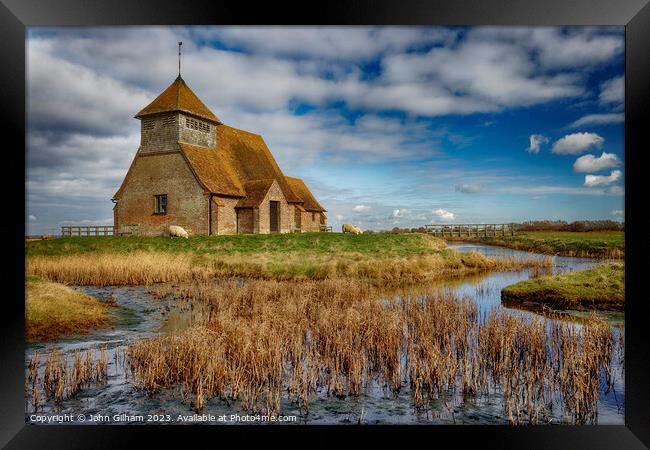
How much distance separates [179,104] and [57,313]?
2093 cm

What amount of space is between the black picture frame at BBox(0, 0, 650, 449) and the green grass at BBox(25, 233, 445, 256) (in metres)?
16.4

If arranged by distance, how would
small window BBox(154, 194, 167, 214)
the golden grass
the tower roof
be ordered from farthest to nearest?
small window BBox(154, 194, 167, 214) < the tower roof < the golden grass

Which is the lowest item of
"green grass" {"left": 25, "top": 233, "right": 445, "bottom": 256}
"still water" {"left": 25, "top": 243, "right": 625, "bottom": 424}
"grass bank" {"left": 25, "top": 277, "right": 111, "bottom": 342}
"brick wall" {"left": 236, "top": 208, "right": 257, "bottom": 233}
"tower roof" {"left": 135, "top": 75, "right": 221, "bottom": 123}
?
"still water" {"left": 25, "top": 243, "right": 625, "bottom": 424}

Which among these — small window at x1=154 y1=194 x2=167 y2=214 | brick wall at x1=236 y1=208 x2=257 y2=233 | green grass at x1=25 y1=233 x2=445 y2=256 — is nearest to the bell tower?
small window at x1=154 y1=194 x2=167 y2=214

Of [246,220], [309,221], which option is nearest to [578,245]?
[309,221]

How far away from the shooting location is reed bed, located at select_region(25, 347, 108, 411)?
21.7 ft

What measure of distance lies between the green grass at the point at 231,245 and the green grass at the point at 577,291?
9064mm

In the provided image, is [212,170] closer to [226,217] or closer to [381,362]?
[226,217]

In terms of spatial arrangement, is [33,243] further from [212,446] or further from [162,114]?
[212,446]

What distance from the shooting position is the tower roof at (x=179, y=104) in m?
28.5

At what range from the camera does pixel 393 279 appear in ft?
59.7

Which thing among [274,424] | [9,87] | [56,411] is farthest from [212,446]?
[9,87]

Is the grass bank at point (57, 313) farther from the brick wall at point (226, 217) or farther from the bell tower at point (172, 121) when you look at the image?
the bell tower at point (172, 121)

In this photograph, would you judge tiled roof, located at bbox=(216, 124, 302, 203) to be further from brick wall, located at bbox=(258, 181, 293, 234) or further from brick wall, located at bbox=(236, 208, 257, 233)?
brick wall, located at bbox=(236, 208, 257, 233)
